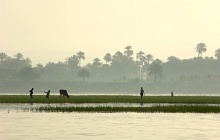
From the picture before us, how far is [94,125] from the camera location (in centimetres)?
4044

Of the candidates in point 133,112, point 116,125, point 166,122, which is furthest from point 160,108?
point 116,125

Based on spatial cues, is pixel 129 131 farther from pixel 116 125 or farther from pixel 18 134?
pixel 18 134

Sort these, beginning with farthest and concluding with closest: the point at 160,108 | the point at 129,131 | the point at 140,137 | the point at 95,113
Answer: the point at 160,108
the point at 95,113
the point at 129,131
the point at 140,137

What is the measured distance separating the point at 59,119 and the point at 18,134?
11.1 m

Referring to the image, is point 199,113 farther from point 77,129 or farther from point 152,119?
point 77,129

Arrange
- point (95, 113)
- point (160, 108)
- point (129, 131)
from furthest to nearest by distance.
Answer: point (160, 108) < point (95, 113) < point (129, 131)

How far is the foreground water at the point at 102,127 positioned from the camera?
33.8m

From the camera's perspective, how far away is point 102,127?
128 feet

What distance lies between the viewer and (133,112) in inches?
2163

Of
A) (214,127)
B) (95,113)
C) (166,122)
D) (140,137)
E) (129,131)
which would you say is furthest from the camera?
(95,113)

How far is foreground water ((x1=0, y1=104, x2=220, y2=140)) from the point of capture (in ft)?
111

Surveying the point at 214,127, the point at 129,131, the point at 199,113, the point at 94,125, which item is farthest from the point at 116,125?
the point at 199,113

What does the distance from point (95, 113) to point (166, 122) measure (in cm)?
1051

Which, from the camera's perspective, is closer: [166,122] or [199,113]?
[166,122]
